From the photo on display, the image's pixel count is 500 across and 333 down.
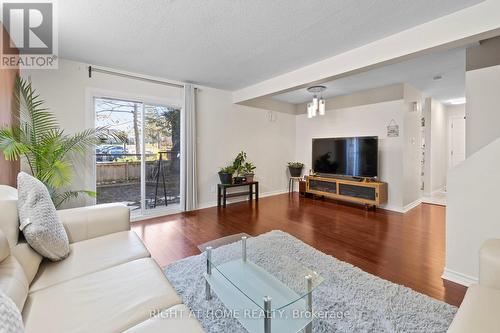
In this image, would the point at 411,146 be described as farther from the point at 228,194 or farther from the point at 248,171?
the point at 228,194

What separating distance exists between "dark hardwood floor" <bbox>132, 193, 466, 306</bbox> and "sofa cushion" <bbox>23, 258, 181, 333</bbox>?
1.09 meters

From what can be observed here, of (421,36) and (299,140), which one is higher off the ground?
Answer: (421,36)

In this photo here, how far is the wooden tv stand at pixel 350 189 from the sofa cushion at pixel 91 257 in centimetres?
404

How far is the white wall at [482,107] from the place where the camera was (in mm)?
2434

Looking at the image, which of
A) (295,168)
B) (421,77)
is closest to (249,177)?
(295,168)

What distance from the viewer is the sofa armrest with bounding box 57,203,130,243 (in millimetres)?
1756

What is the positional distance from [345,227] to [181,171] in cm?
298

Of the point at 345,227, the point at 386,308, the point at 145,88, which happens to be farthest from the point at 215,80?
the point at 386,308

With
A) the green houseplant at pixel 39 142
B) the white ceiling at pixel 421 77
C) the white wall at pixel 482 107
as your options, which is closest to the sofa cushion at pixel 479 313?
the white wall at pixel 482 107

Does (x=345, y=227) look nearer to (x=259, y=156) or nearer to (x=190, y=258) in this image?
(x=190, y=258)

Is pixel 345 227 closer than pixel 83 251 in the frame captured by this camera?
No

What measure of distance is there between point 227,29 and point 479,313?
2804 millimetres

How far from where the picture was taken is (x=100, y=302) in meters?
1.06

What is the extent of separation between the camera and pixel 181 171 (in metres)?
4.22
